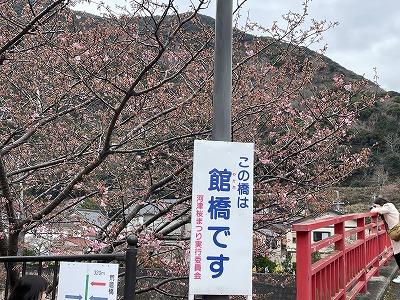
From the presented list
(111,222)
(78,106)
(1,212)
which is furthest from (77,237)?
(78,106)

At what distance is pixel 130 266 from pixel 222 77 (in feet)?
4.96

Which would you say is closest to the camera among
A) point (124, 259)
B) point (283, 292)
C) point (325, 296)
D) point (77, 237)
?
point (124, 259)

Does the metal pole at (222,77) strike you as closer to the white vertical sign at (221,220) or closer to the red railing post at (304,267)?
the white vertical sign at (221,220)

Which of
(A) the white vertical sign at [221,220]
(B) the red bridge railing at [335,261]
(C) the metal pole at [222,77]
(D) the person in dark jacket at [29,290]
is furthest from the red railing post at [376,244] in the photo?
(D) the person in dark jacket at [29,290]

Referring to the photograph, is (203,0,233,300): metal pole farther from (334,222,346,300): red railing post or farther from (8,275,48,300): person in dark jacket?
(334,222,346,300): red railing post

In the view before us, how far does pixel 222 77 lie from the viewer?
11.3 ft

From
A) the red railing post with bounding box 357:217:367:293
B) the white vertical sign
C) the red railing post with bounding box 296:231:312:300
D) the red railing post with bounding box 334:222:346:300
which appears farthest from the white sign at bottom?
the red railing post with bounding box 357:217:367:293

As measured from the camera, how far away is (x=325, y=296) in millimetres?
4195

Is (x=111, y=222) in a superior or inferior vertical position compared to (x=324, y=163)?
inferior

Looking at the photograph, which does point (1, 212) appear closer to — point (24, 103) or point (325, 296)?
point (24, 103)

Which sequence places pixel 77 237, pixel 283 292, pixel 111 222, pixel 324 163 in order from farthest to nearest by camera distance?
pixel 283 292, pixel 324 163, pixel 111 222, pixel 77 237

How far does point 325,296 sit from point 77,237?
128 inches

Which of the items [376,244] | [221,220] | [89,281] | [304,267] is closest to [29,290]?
[89,281]

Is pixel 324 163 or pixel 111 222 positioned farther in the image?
pixel 324 163
